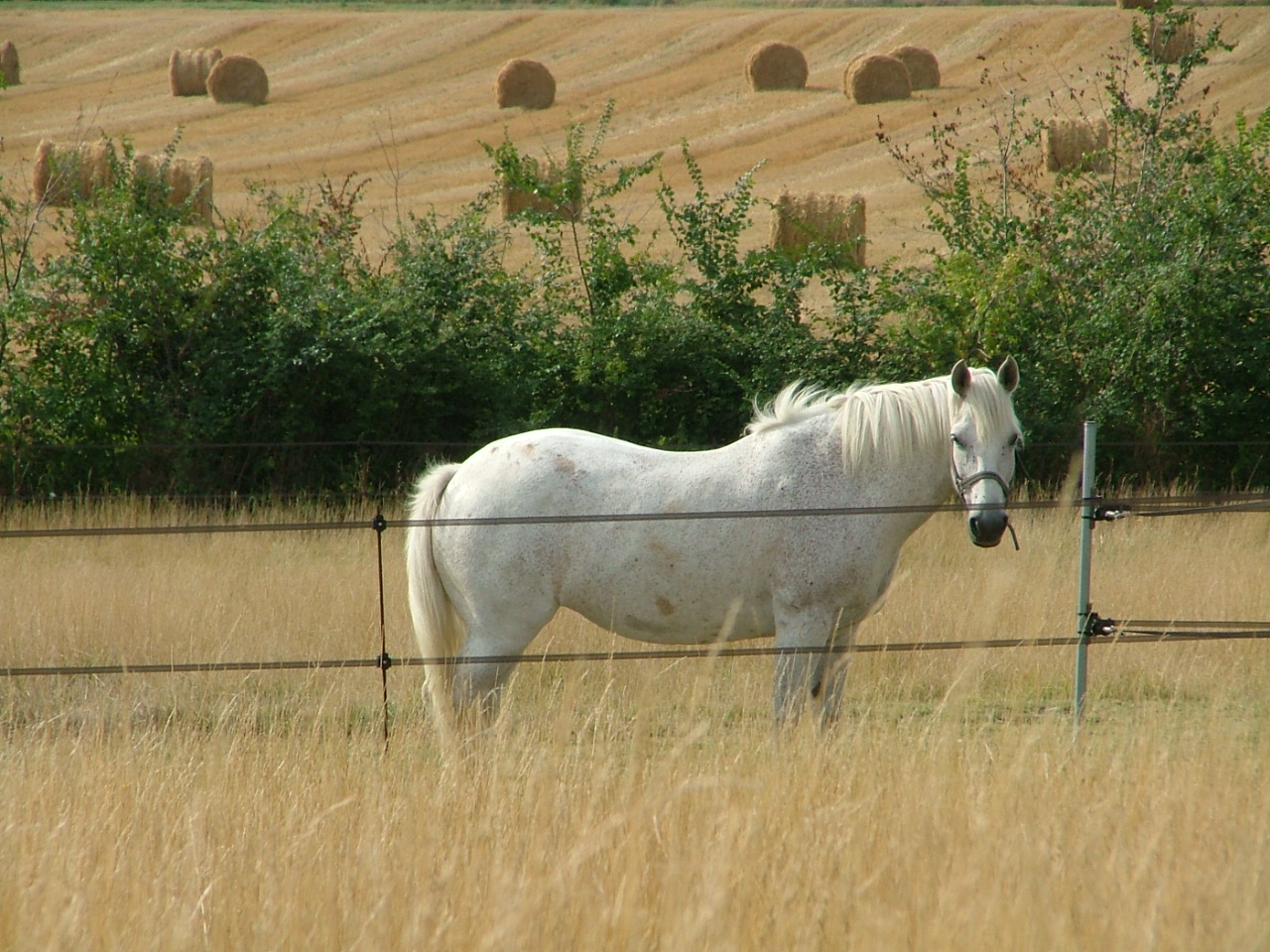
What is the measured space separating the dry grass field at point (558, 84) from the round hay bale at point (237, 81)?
674 mm

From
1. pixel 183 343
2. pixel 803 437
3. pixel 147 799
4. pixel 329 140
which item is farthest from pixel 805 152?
pixel 147 799

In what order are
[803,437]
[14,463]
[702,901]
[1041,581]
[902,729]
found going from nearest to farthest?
[702,901] < [902,729] < [803,437] < [1041,581] < [14,463]

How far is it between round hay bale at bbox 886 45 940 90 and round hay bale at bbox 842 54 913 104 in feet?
1.30

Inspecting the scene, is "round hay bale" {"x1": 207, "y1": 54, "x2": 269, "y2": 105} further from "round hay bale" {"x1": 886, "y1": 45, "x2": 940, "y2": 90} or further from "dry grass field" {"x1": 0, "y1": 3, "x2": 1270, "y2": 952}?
"dry grass field" {"x1": 0, "y1": 3, "x2": 1270, "y2": 952}

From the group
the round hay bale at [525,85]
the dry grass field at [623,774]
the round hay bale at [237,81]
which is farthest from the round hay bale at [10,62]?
the dry grass field at [623,774]

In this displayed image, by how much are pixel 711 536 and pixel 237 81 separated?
30.2 m

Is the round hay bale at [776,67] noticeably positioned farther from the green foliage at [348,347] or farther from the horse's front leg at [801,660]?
the horse's front leg at [801,660]

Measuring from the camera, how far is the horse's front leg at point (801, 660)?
4.23 meters

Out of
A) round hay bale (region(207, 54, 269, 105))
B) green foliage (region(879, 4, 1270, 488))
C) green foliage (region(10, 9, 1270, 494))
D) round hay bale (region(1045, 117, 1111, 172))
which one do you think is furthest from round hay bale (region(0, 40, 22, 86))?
green foliage (region(879, 4, 1270, 488))

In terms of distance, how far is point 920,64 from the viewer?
95.9 feet

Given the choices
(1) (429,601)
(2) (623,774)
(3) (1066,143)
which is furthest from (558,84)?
(2) (623,774)

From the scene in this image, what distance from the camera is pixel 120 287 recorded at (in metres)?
9.12

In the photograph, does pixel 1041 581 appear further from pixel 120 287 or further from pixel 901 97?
pixel 901 97

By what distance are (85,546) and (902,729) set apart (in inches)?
237
